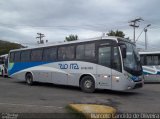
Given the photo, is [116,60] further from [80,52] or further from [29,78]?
[29,78]

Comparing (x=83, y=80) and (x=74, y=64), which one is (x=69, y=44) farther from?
(x=83, y=80)

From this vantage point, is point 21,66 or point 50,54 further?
point 21,66

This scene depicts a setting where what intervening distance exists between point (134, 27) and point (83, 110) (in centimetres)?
4153

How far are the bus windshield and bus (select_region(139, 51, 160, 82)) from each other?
919 cm

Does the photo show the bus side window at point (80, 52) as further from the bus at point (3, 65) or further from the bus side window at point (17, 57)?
the bus at point (3, 65)

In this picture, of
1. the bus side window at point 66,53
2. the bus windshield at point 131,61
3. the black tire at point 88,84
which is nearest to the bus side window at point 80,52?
the bus side window at point 66,53

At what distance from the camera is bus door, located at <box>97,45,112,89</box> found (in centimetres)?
1583

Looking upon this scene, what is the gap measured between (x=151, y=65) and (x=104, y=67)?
10.7 metres

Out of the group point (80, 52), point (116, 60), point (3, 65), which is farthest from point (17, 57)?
point (3, 65)

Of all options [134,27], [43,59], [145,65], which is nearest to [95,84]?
[43,59]

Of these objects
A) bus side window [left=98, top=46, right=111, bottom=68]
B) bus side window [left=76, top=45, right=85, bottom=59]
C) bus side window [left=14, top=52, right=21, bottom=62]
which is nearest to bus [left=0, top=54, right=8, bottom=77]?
bus side window [left=14, top=52, right=21, bottom=62]

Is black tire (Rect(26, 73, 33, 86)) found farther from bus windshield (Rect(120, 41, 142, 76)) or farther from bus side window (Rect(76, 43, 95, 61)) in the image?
bus windshield (Rect(120, 41, 142, 76))

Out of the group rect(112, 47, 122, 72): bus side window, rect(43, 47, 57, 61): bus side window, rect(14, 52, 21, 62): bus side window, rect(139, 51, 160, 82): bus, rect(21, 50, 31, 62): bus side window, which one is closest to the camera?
rect(112, 47, 122, 72): bus side window

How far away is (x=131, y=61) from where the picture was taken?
16.0m
